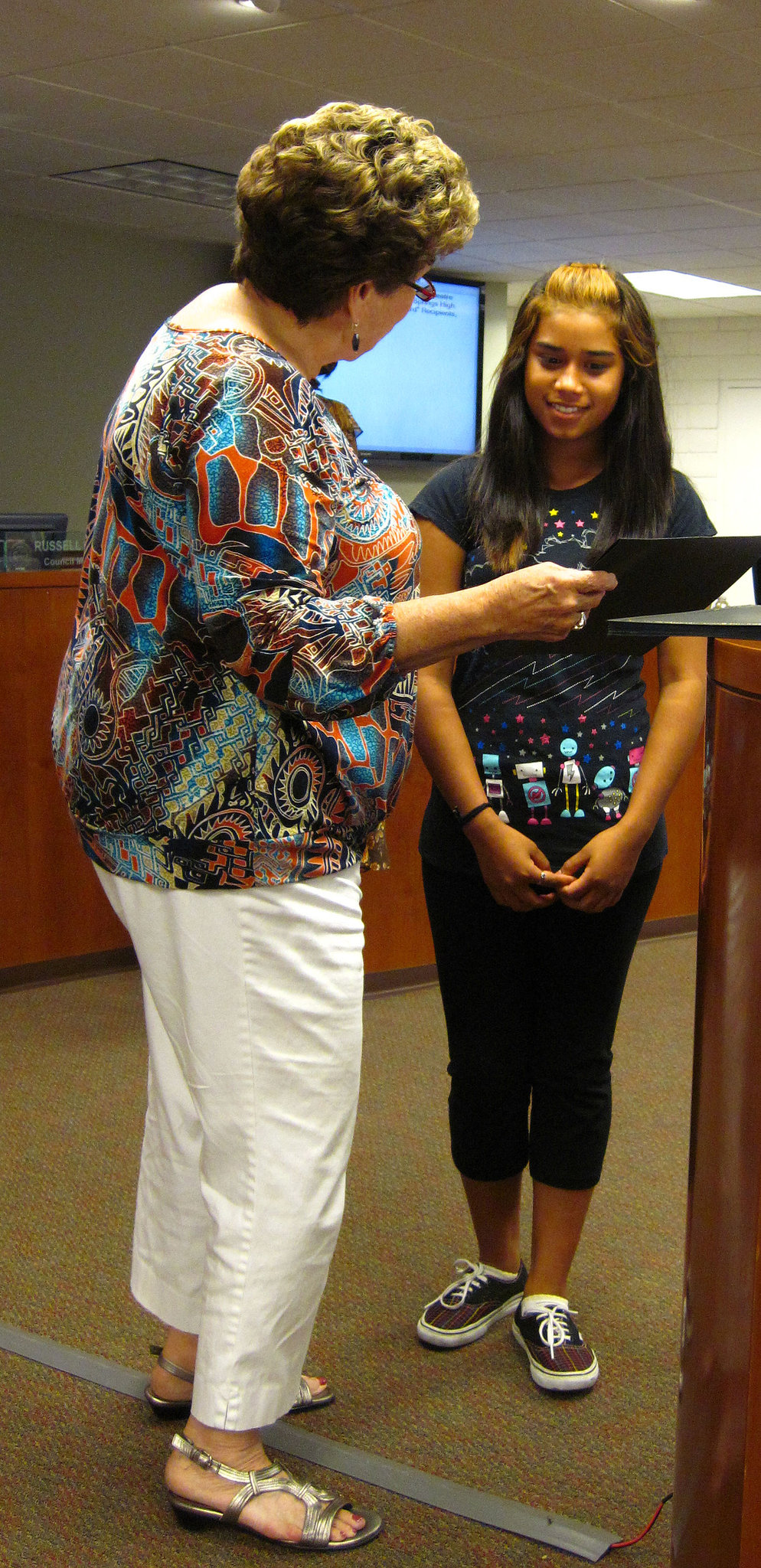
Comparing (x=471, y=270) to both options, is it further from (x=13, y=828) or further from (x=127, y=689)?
(x=127, y=689)

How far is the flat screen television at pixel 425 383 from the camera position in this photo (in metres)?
8.58

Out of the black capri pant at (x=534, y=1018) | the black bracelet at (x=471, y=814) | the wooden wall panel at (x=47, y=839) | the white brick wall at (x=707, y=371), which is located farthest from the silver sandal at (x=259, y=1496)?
the white brick wall at (x=707, y=371)

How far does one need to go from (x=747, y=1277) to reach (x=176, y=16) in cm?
456

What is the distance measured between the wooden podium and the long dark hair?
66 centimetres

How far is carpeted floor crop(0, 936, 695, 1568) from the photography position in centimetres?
146

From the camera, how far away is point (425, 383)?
8.84m

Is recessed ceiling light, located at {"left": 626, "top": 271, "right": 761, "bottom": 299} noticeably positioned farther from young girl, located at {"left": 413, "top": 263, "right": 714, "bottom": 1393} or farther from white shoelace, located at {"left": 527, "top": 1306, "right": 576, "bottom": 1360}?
white shoelace, located at {"left": 527, "top": 1306, "right": 576, "bottom": 1360}

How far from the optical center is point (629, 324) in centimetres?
164

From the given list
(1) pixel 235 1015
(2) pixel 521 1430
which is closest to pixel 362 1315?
(2) pixel 521 1430

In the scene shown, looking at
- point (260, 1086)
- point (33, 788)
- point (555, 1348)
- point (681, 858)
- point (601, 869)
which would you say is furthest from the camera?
point (681, 858)

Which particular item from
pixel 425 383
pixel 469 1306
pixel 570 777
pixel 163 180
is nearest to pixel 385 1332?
pixel 469 1306

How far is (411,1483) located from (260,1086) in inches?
21.0

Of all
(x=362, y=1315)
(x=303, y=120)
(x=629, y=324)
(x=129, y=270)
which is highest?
(x=129, y=270)

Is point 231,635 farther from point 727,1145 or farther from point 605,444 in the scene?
point 605,444
